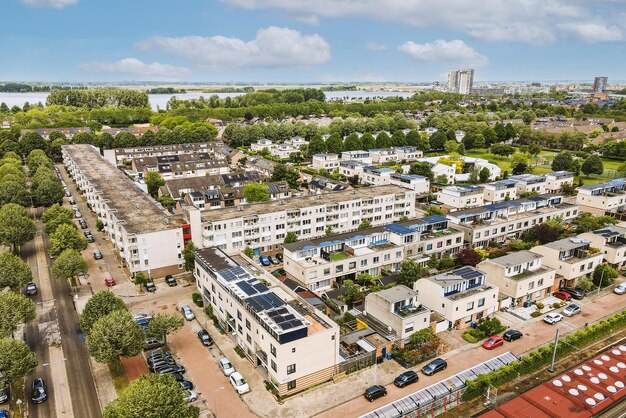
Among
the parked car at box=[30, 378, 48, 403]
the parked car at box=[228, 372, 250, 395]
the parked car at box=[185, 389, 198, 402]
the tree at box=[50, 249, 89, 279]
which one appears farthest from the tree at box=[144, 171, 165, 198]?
the parked car at box=[185, 389, 198, 402]

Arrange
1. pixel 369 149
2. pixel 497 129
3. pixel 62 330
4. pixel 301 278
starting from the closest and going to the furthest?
pixel 62 330 → pixel 301 278 → pixel 369 149 → pixel 497 129

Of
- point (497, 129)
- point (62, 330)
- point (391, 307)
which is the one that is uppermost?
point (497, 129)

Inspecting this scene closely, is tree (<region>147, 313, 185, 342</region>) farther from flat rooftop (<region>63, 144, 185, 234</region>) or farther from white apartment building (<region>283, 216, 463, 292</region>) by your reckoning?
flat rooftop (<region>63, 144, 185, 234</region>)

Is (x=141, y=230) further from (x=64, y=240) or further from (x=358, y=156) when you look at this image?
(x=358, y=156)

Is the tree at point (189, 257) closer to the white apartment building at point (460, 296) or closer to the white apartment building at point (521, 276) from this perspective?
the white apartment building at point (460, 296)

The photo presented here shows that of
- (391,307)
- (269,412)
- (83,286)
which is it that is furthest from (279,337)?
(83,286)

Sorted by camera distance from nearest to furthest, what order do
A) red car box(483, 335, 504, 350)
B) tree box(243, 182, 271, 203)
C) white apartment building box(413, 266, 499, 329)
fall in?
red car box(483, 335, 504, 350)
white apartment building box(413, 266, 499, 329)
tree box(243, 182, 271, 203)

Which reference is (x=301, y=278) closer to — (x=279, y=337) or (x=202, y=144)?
(x=279, y=337)
